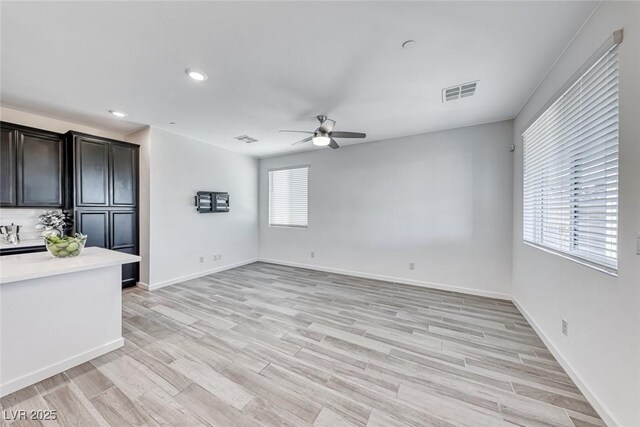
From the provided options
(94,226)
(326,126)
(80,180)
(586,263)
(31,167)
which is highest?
(326,126)

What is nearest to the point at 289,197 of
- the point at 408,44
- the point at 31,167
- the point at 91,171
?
the point at 91,171

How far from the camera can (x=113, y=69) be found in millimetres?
2236

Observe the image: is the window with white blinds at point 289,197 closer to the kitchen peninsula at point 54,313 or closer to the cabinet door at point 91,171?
the cabinet door at point 91,171

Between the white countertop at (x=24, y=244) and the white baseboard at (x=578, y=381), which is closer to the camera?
the white baseboard at (x=578, y=381)

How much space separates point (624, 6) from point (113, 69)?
3.92 meters

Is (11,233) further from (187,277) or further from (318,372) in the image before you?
(318,372)

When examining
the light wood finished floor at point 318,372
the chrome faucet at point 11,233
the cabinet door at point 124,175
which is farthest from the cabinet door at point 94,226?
the light wood finished floor at point 318,372

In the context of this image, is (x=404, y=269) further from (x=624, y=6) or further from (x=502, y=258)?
(x=624, y=6)

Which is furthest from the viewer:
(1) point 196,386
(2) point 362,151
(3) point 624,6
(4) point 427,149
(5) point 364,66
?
(2) point 362,151

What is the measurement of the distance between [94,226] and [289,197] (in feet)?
11.4

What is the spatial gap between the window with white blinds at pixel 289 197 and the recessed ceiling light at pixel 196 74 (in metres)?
3.08

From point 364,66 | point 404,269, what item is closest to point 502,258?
point 404,269

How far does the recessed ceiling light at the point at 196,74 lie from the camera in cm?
225

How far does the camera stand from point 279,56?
2.05 meters
